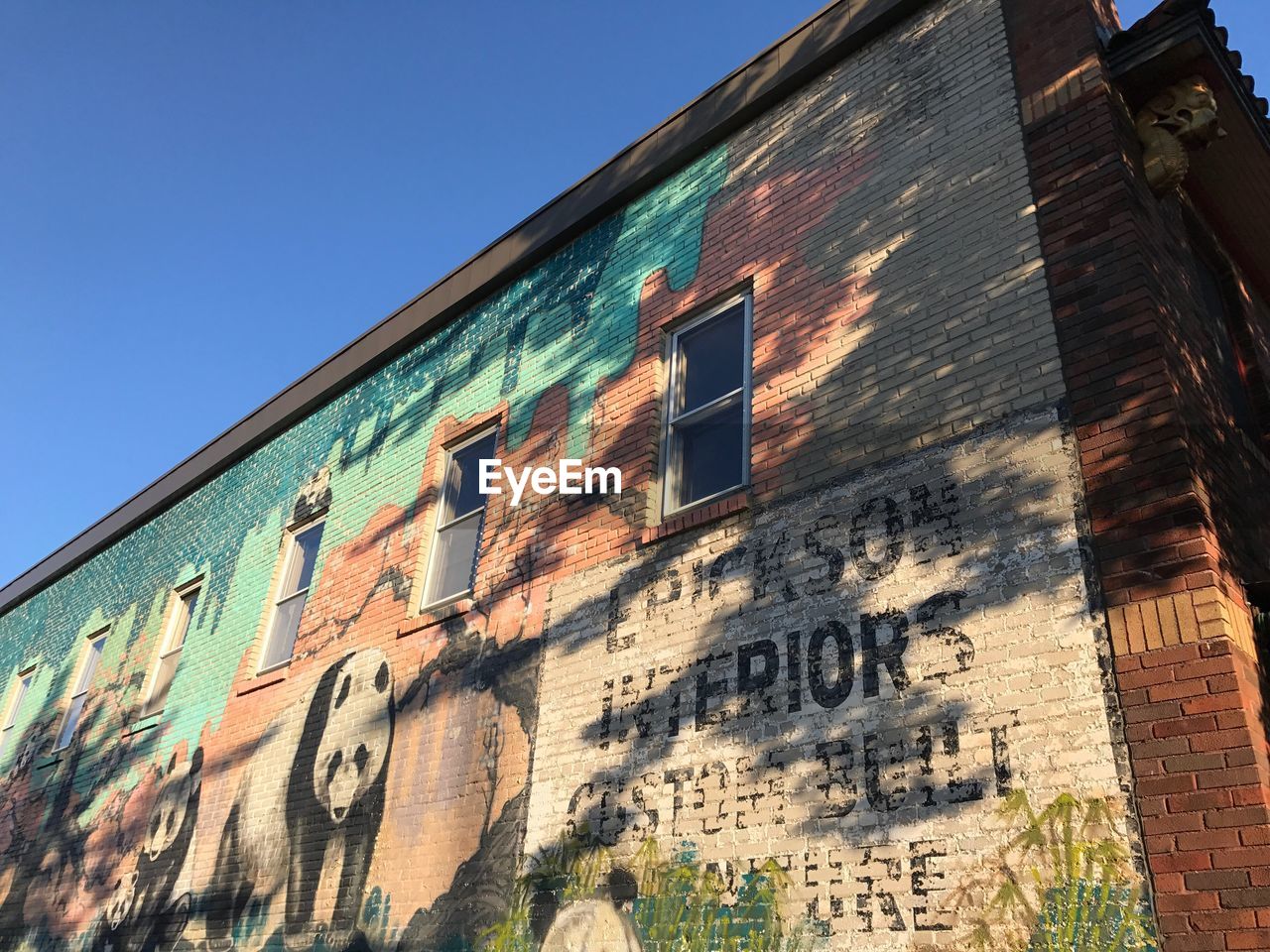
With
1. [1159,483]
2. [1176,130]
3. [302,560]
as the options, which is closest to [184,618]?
[302,560]

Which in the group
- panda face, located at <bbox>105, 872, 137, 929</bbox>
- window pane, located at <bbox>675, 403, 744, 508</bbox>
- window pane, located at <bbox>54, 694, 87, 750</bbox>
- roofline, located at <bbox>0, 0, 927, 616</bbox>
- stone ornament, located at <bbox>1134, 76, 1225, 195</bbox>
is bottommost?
panda face, located at <bbox>105, 872, 137, 929</bbox>

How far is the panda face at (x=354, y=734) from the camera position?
807cm

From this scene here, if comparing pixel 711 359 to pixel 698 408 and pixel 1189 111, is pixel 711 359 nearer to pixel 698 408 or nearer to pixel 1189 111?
pixel 698 408

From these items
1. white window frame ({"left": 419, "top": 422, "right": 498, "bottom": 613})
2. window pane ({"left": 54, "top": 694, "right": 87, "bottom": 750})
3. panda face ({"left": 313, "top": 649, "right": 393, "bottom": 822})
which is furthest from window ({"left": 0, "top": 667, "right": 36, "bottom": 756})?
white window frame ({"left": 419, "top": 422, "right": 498, "bottom": 613})

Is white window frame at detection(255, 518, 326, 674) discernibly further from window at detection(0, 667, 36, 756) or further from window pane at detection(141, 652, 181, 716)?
window at detection(0, 667, 36, 756)

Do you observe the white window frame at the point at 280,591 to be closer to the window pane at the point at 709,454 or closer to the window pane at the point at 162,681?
the window pane at the point at 162,681

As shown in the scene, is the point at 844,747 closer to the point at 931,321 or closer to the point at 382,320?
the point at 931,321

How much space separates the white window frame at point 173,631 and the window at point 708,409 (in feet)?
24.5

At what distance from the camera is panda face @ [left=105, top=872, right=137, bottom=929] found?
10047mm

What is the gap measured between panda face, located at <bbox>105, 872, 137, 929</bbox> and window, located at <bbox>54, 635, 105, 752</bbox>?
141 inches

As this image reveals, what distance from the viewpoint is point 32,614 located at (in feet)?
56.0

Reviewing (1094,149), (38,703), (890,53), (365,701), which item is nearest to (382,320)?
(365,701)

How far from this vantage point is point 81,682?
562 inches

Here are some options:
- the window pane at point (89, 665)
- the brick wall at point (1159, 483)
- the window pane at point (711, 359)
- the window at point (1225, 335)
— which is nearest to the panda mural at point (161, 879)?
the window pane at point (89, 665)
